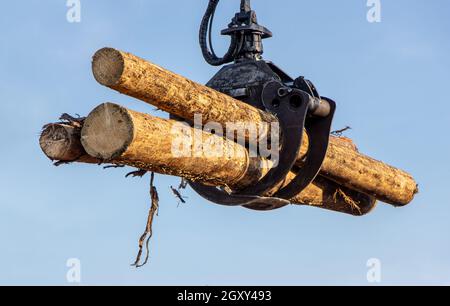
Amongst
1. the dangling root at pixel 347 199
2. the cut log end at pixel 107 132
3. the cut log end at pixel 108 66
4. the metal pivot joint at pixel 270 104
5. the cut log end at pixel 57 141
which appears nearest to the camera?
the cut log end at pixel 107 132

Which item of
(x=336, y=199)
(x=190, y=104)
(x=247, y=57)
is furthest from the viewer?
(x=336, y=199)

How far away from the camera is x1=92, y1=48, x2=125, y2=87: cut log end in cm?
780

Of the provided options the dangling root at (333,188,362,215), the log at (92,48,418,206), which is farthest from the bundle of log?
the dangling root at (333,188,362,215)

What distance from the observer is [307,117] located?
31.8ft

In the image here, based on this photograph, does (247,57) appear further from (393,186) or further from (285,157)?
(393,186)

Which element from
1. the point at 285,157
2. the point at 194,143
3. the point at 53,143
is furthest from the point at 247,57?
the point at 53,143

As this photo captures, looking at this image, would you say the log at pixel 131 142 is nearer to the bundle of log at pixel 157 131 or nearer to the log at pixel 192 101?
the bundle of log at pixel 157 131

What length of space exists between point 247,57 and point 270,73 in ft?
1.39

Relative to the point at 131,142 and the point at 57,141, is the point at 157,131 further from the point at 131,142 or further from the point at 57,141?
the point at 57,141

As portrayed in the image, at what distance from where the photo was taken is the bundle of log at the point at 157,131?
25.5ft

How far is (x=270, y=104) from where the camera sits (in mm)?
9367

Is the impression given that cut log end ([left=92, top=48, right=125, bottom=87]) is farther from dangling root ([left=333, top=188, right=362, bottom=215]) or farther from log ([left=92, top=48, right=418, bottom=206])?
dangling root ([left=333, top=188, right=362, bottom=215])

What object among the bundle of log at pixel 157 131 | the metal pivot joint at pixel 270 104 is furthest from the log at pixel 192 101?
the metal pivot joint at pixel 270 104

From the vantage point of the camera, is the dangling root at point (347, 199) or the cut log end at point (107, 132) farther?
the dangling root at point (347, 199)
